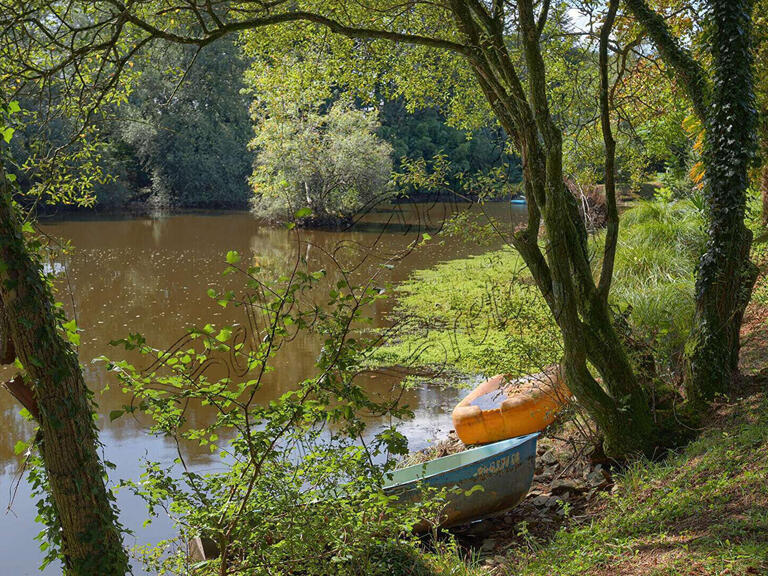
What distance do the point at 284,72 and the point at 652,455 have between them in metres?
5.00

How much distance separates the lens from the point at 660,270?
10.3 meters

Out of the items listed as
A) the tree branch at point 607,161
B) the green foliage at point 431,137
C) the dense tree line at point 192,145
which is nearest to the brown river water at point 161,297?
the tree branch at point 607,161

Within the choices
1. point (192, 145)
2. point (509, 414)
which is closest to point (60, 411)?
point (509, 414)

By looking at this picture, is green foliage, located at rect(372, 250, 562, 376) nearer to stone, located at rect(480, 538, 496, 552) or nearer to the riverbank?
the riverbank

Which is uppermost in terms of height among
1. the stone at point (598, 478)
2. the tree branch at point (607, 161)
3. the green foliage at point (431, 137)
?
the green foliage at point (431, 137)

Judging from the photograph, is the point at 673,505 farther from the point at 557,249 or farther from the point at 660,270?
the point at 660,270

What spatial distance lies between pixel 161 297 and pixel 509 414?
10.4 meters

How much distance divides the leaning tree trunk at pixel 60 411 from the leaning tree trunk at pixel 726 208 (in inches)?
179

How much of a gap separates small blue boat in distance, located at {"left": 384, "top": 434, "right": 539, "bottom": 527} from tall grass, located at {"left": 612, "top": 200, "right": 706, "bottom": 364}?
5.98 ft

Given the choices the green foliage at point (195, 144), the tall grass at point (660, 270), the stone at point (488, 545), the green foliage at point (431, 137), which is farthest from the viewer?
the green foliage at point (431, 137)

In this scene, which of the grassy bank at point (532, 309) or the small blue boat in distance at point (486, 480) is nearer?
the small blue boat in distance at point (486, 480)

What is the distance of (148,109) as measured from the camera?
3256 cm

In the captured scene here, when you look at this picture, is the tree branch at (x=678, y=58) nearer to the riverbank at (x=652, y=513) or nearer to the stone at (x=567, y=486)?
the riverbank at (x=652, y=513)

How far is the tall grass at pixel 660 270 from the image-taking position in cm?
771
